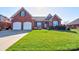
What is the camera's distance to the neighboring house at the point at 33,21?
9555mm

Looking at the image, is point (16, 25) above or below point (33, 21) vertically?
below

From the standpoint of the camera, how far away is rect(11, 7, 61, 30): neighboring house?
9555 millimetres

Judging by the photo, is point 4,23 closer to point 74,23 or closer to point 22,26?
point 22,26

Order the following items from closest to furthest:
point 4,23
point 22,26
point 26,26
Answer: point 4,23 → point 26,26 → point 22,26

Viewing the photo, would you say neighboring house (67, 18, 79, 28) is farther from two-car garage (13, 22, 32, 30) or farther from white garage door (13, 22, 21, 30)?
white garage door (13, 22, 21, 30)

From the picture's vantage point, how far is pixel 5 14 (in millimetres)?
9328

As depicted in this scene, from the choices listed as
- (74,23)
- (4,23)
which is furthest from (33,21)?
(74,23)

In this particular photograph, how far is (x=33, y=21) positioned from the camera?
10.2 metres

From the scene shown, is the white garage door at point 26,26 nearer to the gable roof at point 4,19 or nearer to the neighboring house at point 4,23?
the neighboring house at point 4,23

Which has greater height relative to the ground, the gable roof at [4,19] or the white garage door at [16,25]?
the gable roof at [4,19]

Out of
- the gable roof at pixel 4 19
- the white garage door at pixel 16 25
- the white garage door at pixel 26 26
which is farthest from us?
the white garage door at pixel 26 26

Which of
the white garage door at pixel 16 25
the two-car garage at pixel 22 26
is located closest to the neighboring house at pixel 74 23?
the two-car garage at pixel 22 26
